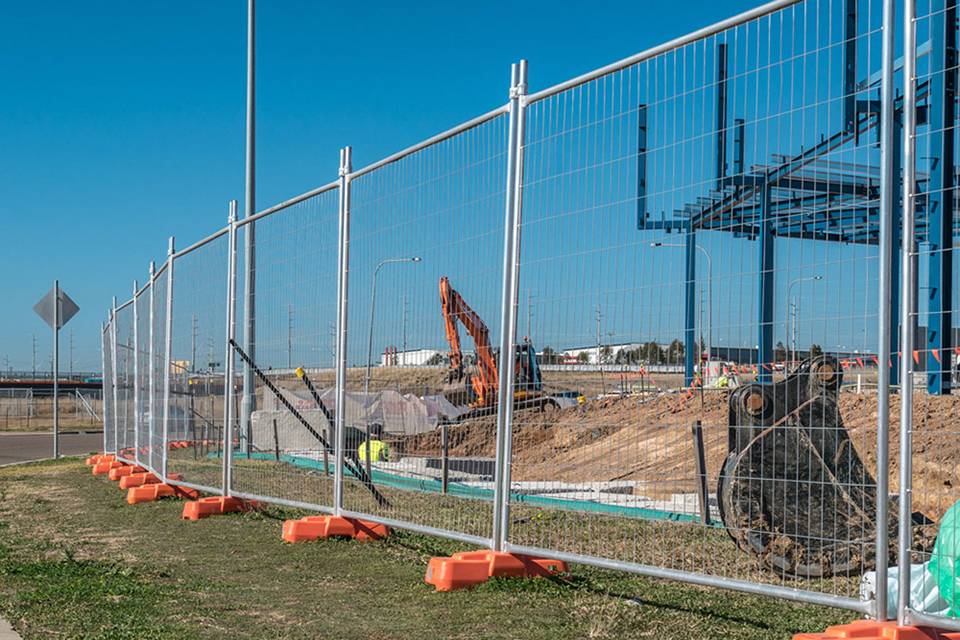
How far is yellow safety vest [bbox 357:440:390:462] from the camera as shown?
31.2 feet

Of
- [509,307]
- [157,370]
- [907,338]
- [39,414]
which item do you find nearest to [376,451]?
[509,307]

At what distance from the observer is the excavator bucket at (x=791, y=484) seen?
235 inches

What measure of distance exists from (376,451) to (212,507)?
7.17 feet

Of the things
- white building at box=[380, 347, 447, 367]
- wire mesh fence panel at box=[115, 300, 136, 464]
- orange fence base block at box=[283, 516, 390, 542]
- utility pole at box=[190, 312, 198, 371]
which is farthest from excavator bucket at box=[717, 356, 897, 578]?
wire mesh fence panel at box=[115, 300, 136, 464]

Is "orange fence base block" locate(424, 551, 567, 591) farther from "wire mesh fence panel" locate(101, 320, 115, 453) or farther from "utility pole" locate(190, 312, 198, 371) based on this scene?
→ "wire mesh fence panel" locate(101, 320, 115, 453)

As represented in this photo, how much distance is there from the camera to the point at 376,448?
9672 millimetres

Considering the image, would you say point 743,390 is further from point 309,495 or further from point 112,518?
point 112,518

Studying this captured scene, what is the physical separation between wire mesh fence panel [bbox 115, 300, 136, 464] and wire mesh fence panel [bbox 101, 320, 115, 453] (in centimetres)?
119

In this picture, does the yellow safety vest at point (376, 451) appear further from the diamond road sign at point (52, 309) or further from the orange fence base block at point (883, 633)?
the diamond road sign at point (52, 309)

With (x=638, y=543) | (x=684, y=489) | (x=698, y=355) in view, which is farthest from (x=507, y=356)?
(x=684, y=489)

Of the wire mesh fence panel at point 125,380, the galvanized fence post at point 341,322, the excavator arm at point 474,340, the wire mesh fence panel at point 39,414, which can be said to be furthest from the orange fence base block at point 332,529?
the wire mesh fence panel at point 39,414

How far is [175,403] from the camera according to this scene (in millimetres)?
13508

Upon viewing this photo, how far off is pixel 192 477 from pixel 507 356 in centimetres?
704

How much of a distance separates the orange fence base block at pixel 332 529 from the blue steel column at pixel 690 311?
3.69 meters
